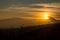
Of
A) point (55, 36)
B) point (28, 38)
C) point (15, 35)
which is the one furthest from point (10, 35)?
point (55, 36)

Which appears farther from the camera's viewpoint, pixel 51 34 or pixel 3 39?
pixel 51 34

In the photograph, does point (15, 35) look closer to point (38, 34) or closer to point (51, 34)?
point (38, 34)

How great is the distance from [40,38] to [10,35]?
0.91m

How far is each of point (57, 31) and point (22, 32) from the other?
3.76ft

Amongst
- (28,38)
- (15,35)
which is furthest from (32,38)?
(15,35)

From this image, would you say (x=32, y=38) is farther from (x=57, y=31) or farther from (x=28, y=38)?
(x=57, y=31)

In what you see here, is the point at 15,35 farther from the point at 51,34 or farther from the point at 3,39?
the point at 51,34

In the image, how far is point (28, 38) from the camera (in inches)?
240

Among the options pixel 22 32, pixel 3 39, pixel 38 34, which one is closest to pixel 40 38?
pixel 38 34

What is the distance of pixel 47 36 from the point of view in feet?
A: 20.7

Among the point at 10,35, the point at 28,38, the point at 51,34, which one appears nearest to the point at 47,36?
the point at 51,34

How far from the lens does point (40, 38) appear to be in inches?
244

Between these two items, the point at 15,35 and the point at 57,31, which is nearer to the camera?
the point at 15,35

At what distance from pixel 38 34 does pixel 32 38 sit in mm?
247
